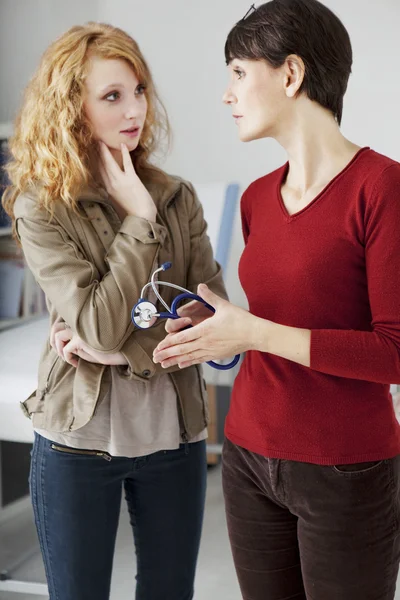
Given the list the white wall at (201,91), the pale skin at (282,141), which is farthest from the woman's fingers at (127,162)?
the white wall at (201,91)

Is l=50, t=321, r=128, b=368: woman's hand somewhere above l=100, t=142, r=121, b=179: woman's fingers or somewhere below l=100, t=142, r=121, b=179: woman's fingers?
below

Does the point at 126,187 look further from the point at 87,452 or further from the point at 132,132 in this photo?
the point at 87,452

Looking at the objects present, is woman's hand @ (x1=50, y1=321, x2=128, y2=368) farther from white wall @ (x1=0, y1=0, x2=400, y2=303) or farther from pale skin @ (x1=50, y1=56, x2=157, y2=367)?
white wall @ (x1=0, y1=0, x2=400, y2=303)

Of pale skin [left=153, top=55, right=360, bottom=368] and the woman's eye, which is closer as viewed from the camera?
pale skin [left=153, top=55, right=360, bottom=368]

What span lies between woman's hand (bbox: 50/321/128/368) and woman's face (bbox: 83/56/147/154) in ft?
1.19

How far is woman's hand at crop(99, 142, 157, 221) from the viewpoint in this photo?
149 cm

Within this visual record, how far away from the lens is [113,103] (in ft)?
4.96

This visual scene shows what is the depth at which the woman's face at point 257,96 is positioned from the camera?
48.9 inches

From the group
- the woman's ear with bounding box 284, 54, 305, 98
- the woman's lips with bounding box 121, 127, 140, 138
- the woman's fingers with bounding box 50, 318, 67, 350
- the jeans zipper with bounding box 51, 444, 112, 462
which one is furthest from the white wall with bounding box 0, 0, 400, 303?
the woman's ear with bounding box 284, 54, 305, 98

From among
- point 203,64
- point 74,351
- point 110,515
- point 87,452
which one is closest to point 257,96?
point 74,351

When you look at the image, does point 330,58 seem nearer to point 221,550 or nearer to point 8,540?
point 221,550

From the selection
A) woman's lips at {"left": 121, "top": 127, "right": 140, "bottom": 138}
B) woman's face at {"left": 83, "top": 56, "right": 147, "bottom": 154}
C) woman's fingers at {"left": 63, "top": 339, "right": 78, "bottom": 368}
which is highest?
woman's face at {"left": 83, "top": 56, "right": 147, "bottom": 154}

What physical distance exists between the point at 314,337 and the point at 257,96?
0.38 m

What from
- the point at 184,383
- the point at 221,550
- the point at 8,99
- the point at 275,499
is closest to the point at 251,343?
the point at 275,499
